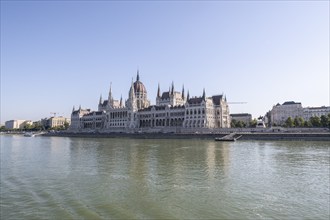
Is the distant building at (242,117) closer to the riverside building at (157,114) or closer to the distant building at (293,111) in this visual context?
the distant building at (293,111)

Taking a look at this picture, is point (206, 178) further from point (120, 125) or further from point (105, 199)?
point (120, 125)

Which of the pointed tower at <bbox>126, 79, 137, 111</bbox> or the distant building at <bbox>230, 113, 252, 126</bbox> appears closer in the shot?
the pointed tower at <bbox>126, 79, 137, 111</bbox>

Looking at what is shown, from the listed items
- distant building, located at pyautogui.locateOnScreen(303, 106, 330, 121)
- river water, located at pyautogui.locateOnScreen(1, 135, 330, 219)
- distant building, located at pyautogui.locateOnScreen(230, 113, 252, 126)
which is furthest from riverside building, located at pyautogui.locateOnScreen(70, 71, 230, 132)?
river water, located at pyautogui.locateOnScreen(1, 135, 330, 219)

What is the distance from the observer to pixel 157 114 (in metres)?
125

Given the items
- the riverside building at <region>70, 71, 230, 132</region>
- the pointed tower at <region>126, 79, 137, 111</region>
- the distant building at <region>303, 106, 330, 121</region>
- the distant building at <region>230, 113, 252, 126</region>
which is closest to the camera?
the riverside building at <region>70, 71, 230, 132</region>

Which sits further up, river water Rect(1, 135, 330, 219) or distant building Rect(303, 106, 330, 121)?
distant building Rect(303, 106, 330, 121)

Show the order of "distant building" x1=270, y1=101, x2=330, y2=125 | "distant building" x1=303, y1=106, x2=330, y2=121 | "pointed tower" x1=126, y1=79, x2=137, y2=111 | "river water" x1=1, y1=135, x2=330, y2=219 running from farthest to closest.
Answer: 1. "distant building" x1=270, y1=101, x2=330, y2=125
2. "pointed tower" x1=126, y1=79, x2=137, y2=111
3. "distant building" x1=303, y1=106, x2=330, y2=121
4. "river water" x1=1, y1=135, x2=330, y2=219

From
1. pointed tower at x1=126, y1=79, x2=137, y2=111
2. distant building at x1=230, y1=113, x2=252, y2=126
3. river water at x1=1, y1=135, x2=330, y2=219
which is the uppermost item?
pointed tower at x1=126, y1=79, x2=137, y2=111

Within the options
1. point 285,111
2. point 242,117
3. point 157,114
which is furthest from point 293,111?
point 157,114

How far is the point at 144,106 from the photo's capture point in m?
143

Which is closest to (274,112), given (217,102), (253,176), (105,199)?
(217,102)

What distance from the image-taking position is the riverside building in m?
107

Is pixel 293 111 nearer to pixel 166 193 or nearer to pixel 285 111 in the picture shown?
pixel 285 111

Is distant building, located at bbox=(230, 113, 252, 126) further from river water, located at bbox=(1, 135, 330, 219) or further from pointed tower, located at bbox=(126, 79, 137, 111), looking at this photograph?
river water, located at bbox=(1, 135, 330, 219)
